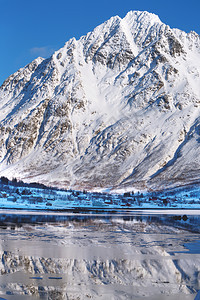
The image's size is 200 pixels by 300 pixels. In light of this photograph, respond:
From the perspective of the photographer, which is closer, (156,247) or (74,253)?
(74,253)

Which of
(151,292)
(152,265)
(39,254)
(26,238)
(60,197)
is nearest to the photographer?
(151,292)

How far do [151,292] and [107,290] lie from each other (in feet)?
5.76

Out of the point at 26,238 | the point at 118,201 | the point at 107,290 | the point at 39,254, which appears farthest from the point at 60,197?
the point at 107,290

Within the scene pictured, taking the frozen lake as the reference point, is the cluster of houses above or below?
above

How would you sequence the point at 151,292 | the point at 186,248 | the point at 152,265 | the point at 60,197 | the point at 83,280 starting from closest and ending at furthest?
the point at 151,292 < the point at 83,280 < the point at 152,265 < the point at 186,248 < the point at 60,197

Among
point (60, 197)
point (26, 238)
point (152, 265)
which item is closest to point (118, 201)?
point (60, 197)

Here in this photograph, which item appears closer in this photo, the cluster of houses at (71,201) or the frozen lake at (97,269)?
the frozen lake at (97,269)

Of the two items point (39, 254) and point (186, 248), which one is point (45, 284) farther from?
point (186, 248)

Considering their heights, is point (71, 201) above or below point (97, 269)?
above

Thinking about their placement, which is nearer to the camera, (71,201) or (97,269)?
(97,269)

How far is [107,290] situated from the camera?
16.6m

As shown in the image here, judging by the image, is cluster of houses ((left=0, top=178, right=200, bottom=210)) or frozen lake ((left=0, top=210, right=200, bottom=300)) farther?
cluster of houses ((left=0, top=178, right=200, bottom=210))

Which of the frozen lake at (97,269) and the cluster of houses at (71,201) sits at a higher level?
the cluster of houses at (71,201)

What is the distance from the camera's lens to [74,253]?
84.0 feet
